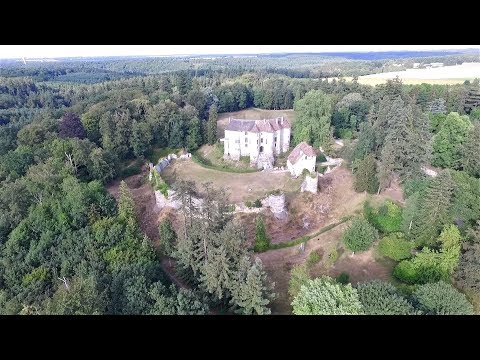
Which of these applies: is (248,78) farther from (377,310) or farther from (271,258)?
(377,310)

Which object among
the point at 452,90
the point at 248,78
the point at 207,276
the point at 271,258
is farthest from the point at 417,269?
the point at 248,78

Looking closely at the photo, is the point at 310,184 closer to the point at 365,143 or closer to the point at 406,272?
the point at 365,143

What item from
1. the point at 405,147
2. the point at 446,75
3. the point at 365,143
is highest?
the point at 446,75

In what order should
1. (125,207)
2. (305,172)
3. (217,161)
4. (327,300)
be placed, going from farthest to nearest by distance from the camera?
(217,161)
(305,172)
(125,207)
(327,300)

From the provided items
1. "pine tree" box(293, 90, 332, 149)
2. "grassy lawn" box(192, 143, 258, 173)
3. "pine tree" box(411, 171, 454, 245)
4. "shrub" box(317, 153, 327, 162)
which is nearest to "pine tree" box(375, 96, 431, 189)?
"pine tree" box(411, 171, 454, 245)

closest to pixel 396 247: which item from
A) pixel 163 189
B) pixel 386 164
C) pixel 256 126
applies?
pixel 386 164

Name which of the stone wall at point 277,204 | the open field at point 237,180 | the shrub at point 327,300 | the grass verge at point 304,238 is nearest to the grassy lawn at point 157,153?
the open field at point 237,180
